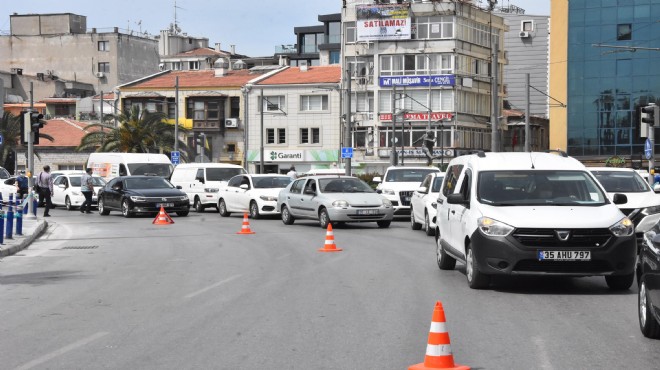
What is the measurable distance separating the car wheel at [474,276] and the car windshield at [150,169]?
3328cm

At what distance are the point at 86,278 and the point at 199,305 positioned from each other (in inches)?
159

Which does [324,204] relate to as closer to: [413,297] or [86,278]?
[86,278]

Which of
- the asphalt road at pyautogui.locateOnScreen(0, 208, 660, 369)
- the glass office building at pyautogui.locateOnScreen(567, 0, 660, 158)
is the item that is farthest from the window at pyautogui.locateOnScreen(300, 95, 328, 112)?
the asphalt road at pyautogui.locateOnScreen(0, 208, 660, 369)

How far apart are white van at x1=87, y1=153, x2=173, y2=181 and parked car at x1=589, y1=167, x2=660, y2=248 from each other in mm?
26288

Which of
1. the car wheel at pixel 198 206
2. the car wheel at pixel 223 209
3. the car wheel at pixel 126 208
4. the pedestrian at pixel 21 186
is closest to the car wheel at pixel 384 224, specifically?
Result: the car wheel at pixel 223 209

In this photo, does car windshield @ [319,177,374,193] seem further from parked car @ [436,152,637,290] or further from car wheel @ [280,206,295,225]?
parked car @ [436,152,637,290]

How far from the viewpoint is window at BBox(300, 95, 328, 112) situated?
85.8 m

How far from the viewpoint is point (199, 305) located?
39.6ft

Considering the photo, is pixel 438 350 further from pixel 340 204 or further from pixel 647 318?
pixel 340 204

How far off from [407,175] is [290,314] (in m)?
22.0

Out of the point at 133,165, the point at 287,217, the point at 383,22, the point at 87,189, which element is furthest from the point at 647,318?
the point at 383,22

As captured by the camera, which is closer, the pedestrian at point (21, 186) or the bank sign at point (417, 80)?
the pedestrian at point (21, 186)

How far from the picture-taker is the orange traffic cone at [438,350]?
24.7 ft

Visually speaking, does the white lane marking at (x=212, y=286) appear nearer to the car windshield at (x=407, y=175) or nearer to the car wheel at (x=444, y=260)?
the car wheel at (x=444, y=260)
